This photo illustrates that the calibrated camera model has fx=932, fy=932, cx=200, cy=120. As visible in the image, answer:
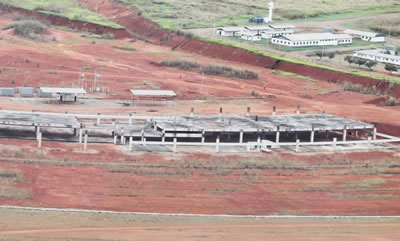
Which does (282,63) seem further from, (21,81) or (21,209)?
(21,209)

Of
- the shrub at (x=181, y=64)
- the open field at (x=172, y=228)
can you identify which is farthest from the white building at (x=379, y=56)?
the open field at (x=172, y=228)

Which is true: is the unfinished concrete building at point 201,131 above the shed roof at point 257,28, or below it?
below

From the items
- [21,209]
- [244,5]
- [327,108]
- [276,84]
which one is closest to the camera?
[21,209]

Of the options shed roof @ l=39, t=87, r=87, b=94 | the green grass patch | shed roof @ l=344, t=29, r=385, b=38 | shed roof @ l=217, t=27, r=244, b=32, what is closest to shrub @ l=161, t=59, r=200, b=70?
the green grass patch

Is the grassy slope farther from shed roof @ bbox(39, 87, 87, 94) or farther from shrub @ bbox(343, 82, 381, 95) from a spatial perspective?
shed roof @ bbox(39, 87, 87, 94)

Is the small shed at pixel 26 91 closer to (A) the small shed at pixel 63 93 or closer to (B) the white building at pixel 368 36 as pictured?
(A) the small shed at pixel 63 93

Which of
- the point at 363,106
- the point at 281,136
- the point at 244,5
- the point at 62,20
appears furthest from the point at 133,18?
the point at 281,136
